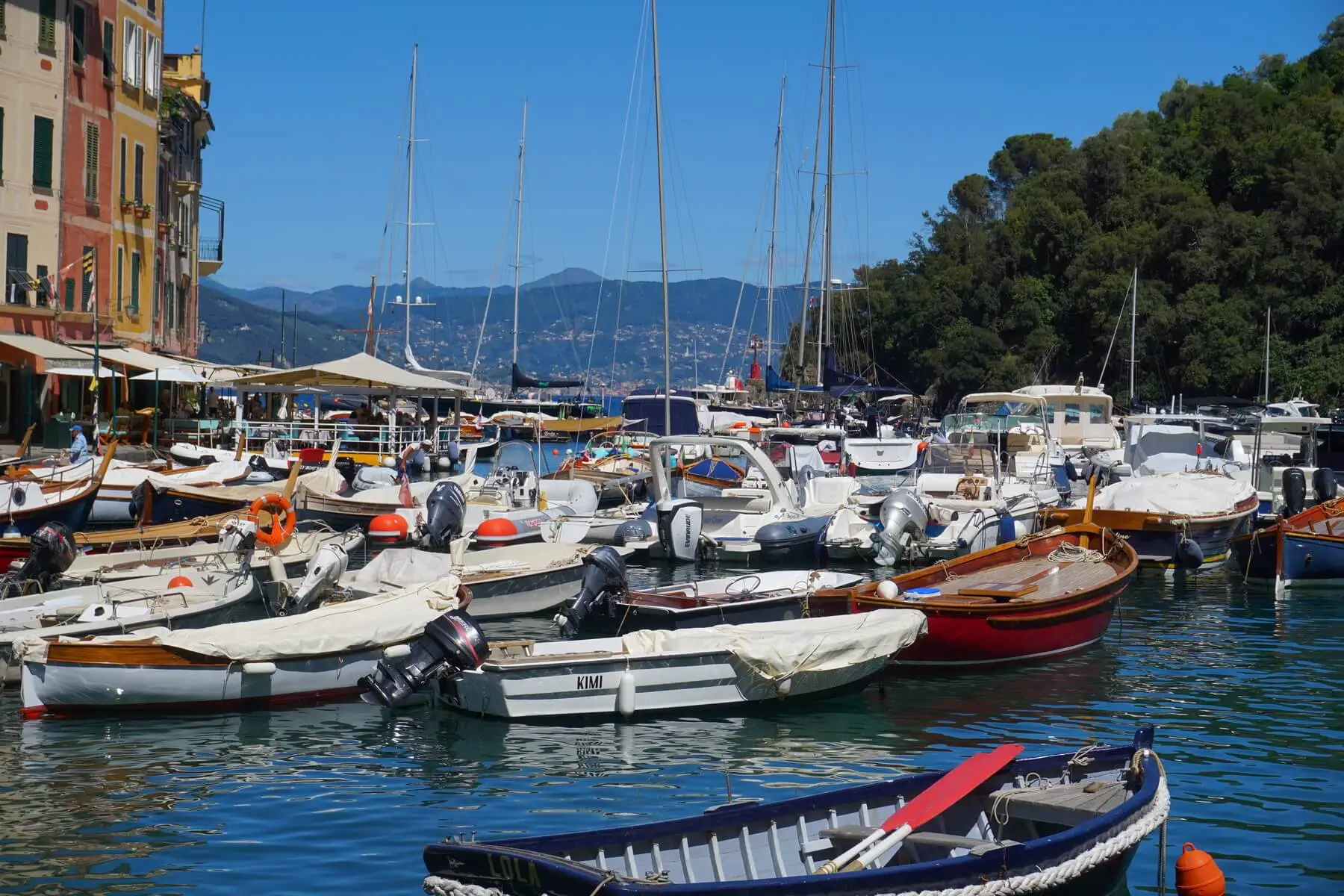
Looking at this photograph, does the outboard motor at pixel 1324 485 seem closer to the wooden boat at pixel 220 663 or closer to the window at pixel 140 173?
the wooden boat at pixel 220 663

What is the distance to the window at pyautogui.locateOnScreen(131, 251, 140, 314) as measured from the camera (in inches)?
1854

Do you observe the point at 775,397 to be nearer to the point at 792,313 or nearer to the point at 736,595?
the point at 792,313

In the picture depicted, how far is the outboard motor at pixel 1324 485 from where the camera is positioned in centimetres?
3253

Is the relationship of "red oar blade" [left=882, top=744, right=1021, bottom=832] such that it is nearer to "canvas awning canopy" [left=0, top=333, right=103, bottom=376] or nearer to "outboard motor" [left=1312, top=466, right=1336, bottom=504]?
"outboard motor" [left=1312, top=466, right=1336, bottom=504]

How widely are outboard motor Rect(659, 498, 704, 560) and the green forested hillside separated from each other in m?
51.2

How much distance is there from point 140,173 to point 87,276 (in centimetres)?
585

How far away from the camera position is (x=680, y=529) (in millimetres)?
27906

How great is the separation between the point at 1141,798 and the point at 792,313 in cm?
6945

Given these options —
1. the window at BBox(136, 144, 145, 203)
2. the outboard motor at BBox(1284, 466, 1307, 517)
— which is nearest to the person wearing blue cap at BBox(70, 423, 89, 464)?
the window at BBox(136, 144, 145, 203)

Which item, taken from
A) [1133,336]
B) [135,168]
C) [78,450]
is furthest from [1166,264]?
[78,450]

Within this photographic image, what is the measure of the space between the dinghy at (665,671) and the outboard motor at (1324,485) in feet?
63.9

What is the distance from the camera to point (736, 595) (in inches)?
777

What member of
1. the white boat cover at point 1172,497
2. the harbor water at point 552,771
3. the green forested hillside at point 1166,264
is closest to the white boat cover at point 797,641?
the harbor water at point 552,771

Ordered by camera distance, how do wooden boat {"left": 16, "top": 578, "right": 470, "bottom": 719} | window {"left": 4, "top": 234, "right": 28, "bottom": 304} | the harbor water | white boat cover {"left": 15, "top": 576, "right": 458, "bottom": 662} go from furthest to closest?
window {"left": 4, "top": 234, "right": 28, "bottom": 304} → white boat cover {"left": 15, "top": 576, "right": 458, "bottom": 662} → wooden boat {"left": 16, "top": 578, "right": 470, "bottom": 719} → the harbor water
